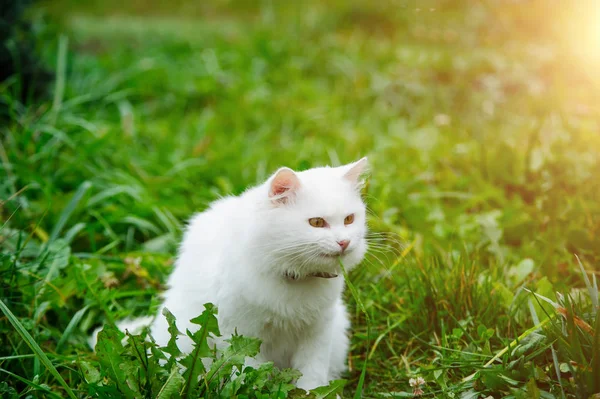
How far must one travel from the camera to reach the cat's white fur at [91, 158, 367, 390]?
185 centimetres

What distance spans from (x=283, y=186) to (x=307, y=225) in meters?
0.15

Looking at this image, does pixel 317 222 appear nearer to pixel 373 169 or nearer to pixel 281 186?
pixel 281 186

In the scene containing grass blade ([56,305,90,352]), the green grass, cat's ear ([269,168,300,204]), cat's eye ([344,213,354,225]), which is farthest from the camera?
grass blade ([56,305,90,352])

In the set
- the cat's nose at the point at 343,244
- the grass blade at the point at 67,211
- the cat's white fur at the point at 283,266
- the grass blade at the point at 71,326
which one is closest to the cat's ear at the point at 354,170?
the cat's white fur at the point at 283,266

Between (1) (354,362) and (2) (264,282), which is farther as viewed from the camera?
(1) (354,362)

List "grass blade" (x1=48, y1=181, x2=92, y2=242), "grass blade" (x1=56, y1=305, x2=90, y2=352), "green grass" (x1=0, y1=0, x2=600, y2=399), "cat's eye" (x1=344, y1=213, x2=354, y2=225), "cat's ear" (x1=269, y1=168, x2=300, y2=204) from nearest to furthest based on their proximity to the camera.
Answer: "cat's ear" (x1=269, y1=168, x2=300, y2=204) → "cat's eye" (x1=344, y1=213, x2=354, y2=225) → "green grass" (x1=0, y1=0, x2=600, y2=399) → "grass blade" (x1=56, y1=305, x2=90, y2=352) → "grass blade" (x1=48, y1=181, x2=92, y2=242)

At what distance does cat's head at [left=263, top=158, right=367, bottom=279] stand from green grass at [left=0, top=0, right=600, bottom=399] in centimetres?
25

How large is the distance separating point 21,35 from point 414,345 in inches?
143

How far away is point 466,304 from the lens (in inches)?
91.4

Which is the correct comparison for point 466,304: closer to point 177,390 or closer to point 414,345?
point 414,345

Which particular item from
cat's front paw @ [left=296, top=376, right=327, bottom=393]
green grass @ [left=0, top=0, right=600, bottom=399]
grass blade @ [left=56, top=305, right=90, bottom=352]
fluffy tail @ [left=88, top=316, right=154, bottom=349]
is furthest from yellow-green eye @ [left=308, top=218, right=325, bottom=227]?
grass blade @ [left=56, top=305, right=90, bottom=352]

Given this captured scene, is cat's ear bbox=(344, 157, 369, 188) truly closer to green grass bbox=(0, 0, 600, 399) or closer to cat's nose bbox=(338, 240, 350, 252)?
cat's nose bbox=(338, 240, 350, 252)

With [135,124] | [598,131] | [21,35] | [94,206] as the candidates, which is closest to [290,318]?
[94,206]

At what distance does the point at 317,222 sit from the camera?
6.15 feet
